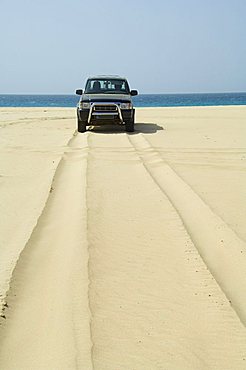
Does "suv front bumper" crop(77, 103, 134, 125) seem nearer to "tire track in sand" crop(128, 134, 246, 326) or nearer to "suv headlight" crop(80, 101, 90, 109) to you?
"suv headlight" crop(80, 101, 90, 109)

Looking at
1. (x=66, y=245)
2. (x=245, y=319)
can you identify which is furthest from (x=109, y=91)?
(x=245, y=319)

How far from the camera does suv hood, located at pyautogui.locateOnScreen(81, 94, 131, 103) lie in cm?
1517

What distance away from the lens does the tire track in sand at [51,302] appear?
116 inches

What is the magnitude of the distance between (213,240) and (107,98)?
1088 cm

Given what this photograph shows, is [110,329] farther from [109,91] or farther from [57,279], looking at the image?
[109,91]

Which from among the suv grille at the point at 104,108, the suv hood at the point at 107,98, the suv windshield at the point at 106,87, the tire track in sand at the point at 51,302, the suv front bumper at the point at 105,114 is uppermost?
the suv windshield at the point at 106,87

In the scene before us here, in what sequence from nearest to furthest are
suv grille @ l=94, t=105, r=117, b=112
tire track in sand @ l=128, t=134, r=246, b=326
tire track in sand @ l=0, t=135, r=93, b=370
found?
tire track in sand @ l=0, t=135, r=93, b=370 → tire track in sand @ l=128, t=134, r=246, b=326 → suv grille @ l=94, t=105, r=117, b=112

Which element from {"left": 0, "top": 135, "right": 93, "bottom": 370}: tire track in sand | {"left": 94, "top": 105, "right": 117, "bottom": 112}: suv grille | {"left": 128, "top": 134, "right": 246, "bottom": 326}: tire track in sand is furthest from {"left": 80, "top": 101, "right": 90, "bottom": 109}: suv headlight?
{"left": 0, "top": 135, "right": 93, "bottom": 370}: tire track in sand

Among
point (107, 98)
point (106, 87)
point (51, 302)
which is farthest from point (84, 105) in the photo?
point (51, 302)

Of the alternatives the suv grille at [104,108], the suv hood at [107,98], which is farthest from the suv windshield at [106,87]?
the suv grille at [104,108]

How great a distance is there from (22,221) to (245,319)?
313 cm

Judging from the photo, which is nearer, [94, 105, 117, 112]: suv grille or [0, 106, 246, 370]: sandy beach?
[0, 106, 246, 370]: sandy beach

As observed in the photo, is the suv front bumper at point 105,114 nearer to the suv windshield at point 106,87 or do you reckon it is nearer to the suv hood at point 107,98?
the suv hood at point 107,98

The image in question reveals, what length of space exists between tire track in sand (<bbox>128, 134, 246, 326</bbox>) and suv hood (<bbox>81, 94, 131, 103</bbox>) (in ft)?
24.5
